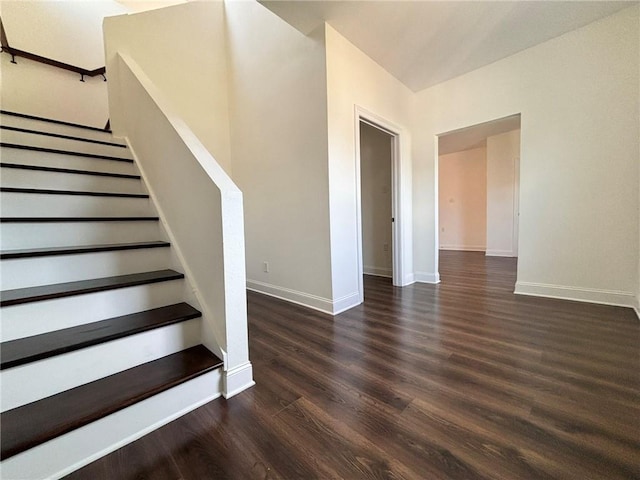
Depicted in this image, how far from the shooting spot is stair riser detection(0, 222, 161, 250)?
147cm

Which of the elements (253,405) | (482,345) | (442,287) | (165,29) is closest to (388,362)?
(482,345)

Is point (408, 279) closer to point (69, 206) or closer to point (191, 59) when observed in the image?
point (69, 206)

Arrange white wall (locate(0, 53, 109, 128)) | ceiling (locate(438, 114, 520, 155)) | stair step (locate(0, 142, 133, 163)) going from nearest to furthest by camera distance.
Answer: stair step (locate(0, 142, 133, 163)), white wall (locate(0, 53, 109, 128)), ceiling (locate(438, 114, 520, 155))

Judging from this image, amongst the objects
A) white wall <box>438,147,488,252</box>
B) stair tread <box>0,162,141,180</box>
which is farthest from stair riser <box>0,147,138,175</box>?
white wall <box>438,147,488,252</box>

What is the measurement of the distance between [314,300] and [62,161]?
246cm

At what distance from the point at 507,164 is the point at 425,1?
16.3 ft

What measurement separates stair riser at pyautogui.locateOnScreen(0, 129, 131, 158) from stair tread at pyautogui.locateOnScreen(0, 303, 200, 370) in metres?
1.90

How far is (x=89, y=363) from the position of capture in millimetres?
1146

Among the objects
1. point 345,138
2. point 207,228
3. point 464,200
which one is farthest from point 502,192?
point 207,228

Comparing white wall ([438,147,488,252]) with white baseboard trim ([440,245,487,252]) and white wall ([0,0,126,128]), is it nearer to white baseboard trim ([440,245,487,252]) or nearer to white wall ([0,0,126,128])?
white baseboard trim ([440,245,487,252])

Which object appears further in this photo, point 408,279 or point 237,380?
point 408,279

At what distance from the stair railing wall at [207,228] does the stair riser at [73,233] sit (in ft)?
0.60

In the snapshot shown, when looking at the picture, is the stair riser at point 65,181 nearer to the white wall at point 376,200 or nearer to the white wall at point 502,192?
the white wall at point 376,200

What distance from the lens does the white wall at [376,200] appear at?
13.4 ft
